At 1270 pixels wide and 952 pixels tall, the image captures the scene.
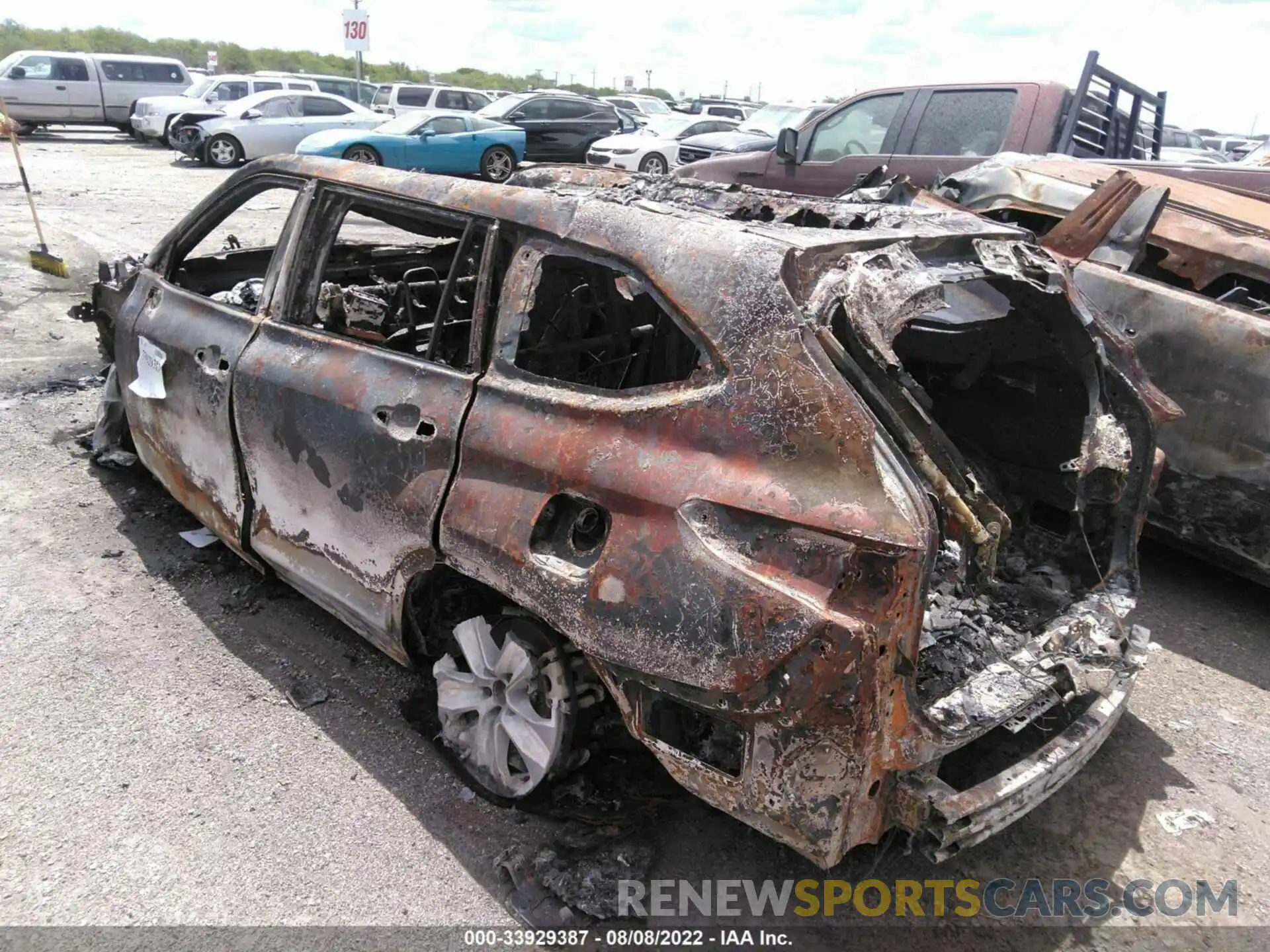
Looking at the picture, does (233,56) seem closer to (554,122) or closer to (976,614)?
(554,122)

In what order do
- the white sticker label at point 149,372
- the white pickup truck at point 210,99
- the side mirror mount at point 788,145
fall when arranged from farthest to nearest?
1. the white pickup truck at point 210,99
2. the side mirror mount at point 788,145
3. the white sticker label at point 149,372

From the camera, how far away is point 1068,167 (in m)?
5.34

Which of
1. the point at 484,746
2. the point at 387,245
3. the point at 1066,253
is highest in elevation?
the point at 1066,253

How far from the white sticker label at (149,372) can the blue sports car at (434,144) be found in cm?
1154

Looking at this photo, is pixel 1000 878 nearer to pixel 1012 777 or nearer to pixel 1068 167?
pixel 1012 777

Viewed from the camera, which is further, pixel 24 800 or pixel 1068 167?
pixel 1068 167

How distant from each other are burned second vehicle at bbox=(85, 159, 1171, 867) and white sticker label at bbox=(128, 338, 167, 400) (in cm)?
3

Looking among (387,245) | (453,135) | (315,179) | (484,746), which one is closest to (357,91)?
(453,135)

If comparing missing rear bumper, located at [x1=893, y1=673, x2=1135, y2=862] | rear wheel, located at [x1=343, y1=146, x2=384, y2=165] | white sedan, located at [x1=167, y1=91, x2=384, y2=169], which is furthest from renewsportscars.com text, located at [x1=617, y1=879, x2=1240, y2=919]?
white sedan, located at [x1=167, y1=91, x2=384, y2=169]

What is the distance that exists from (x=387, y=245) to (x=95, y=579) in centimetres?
212

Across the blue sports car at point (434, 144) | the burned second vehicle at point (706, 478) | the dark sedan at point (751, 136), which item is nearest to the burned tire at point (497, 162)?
the blue sports car at point (434, 144)

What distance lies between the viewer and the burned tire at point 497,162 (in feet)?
52.9

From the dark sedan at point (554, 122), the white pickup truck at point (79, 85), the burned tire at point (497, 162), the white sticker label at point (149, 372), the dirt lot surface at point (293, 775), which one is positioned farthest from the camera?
the white pickup truck at point (79, 85)

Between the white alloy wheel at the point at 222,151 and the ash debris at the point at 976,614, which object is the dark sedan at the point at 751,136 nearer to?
the white alloy wheel at the point at 222,151
